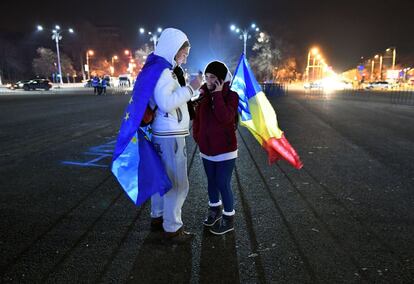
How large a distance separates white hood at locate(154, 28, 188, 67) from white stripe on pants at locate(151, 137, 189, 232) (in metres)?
0.78

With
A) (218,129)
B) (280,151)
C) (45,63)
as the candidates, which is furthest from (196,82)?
(45,63)

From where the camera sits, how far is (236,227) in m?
4.15

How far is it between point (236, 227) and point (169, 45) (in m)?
2.15

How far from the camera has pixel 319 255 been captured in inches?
138

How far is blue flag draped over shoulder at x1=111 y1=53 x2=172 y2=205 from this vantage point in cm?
333

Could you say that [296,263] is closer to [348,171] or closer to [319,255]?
[319,255]

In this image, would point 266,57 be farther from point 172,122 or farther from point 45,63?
point 172,122

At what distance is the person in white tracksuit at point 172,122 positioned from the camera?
3.28 metres

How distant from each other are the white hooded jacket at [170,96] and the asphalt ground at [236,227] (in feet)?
4.01

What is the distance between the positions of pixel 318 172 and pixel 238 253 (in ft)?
11.1

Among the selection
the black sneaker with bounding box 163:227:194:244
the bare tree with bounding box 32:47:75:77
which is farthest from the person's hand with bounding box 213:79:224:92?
the bare tree with bounding box 32:47:75:77

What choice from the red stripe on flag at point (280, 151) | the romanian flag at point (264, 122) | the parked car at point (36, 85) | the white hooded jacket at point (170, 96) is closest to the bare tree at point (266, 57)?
the parked car at point (36, 85)

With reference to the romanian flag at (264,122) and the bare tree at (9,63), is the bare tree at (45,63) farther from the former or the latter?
the romanian flag at (264,122)

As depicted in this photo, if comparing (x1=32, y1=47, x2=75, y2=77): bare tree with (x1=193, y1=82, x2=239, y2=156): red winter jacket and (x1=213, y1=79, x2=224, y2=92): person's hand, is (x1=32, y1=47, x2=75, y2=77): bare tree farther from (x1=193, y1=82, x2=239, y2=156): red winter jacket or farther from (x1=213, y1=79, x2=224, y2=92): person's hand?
(x1=213, y1=79, x2=224, y2=92): person's hand
